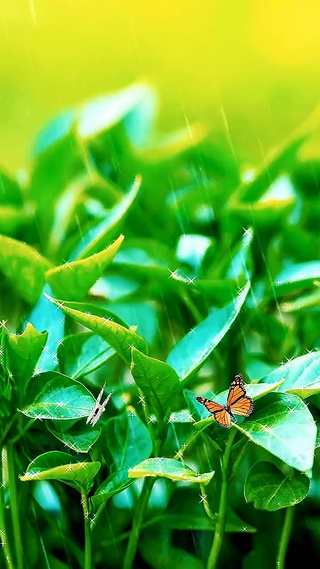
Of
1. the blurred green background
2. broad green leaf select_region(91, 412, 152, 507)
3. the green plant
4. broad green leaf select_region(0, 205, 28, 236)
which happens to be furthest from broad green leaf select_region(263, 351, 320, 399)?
the blurred green background

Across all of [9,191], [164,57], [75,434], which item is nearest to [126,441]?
[75,434]

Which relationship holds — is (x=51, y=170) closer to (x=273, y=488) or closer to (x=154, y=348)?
(x=154, y=348)

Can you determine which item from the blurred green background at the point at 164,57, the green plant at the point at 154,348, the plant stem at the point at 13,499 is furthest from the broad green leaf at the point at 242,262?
the blurred green background at the point at 164,57

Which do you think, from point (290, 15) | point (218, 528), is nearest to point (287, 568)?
point (218, 528)

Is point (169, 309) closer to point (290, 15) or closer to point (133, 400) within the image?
point (133, 400)

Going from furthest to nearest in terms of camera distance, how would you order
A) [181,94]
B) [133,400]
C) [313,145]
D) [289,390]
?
[181,94]
[313,145]
[133,400]
[289,390]

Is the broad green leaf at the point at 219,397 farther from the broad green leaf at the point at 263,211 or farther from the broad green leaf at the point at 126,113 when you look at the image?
the broad green leaf at the point at 126,113
